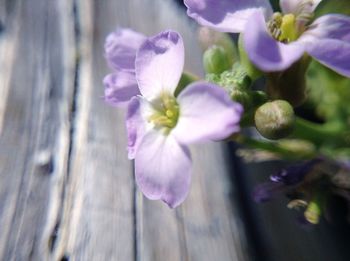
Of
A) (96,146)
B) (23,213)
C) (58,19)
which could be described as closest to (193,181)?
(96,146)

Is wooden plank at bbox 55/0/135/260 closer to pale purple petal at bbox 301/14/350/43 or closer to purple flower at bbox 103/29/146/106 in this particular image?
purple flower at bbox 103/29/146/106

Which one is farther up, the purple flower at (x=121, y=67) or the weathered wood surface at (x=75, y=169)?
the purple flower at (x=121, y=67)

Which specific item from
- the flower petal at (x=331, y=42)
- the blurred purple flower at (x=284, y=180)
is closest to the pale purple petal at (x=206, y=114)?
the flower petal at (x=331, y=42)

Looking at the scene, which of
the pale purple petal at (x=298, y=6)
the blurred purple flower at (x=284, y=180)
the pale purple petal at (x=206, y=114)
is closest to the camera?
the pale purple petal at (x=206, y=114)

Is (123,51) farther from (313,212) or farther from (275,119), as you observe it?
(313,212)

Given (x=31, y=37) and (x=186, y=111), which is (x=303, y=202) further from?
(x=31, y=37)

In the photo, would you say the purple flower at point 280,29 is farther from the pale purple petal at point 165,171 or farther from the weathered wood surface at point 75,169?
the weathered wood surface at point 75,169
